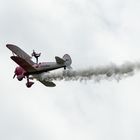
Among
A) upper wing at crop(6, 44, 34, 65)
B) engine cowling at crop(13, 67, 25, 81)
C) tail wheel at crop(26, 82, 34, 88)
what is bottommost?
tail wheel at crop(26, 82, 34, 88)

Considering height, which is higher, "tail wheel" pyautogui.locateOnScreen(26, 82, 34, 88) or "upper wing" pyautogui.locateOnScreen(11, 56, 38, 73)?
"upper wing" pyautogui.locateOnScreen(11, 56, 38, 73)

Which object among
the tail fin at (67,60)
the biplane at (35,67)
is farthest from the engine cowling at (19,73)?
the tail fin at (67,60)

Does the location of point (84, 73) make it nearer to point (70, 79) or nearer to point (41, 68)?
point (70, 79)

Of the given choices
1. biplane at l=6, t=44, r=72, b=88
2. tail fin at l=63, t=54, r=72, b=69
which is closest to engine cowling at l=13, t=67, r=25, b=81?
biplane at l=6, t=44, r=72, b=88

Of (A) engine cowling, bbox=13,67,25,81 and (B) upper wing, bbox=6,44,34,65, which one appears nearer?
(A) engine cowling, bbox=13,67,25,81

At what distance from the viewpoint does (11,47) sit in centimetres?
5247

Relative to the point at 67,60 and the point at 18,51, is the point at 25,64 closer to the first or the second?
the point at 67,60

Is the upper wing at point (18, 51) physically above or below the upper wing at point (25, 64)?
above

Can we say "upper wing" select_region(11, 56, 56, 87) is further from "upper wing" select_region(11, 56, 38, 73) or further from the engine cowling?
the engine cowling

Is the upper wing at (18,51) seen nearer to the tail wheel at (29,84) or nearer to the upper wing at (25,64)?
the upper wing at (25,64)

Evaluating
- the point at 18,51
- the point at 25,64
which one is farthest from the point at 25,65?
the point at 18,51

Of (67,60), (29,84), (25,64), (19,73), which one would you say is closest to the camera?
(67,60)

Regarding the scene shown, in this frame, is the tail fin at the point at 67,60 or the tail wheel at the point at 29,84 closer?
the tail fin at the point at 67,60

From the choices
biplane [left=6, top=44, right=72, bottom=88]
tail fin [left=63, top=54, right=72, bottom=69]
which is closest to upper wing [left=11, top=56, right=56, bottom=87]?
biplane [left=6, top=44, right=72, bottom=88]
